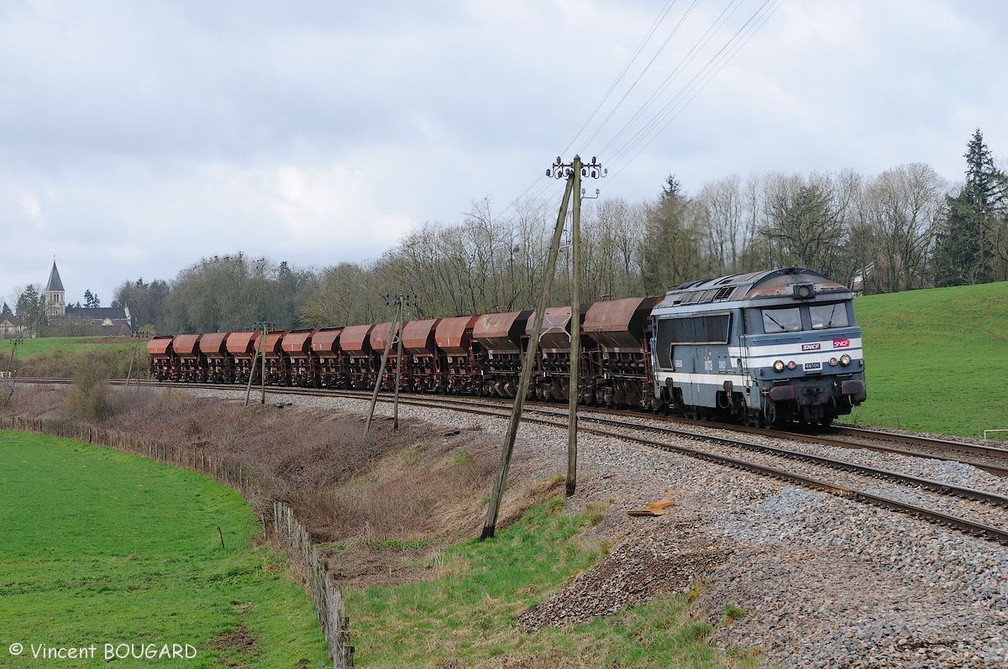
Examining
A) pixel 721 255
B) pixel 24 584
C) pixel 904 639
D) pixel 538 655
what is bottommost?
pixel 24 584

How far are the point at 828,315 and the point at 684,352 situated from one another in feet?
15.2

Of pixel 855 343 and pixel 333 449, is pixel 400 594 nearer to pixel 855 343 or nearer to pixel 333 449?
pixel 855 343

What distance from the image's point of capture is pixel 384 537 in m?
21.5

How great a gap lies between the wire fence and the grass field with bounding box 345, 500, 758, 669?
658mm

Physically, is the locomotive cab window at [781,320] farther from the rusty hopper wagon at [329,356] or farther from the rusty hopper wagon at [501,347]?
the rusty hopper wagon at [329,356]

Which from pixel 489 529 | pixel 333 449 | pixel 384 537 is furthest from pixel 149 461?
pixel 489 529

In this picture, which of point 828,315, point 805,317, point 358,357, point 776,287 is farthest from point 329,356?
point 828,315

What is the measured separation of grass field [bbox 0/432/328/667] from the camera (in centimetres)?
1616

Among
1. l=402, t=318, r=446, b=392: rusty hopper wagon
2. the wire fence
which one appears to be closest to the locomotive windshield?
the wire fence

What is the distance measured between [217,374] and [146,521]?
44.0 metres

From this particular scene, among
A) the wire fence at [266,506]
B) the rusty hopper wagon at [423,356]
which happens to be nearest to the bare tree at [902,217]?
the rusty hopper wagon at [423,356]

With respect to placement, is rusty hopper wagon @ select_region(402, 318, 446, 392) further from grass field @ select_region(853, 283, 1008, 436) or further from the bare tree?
the bare tree

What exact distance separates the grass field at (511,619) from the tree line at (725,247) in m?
50.5

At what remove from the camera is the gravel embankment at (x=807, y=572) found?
8234mm
